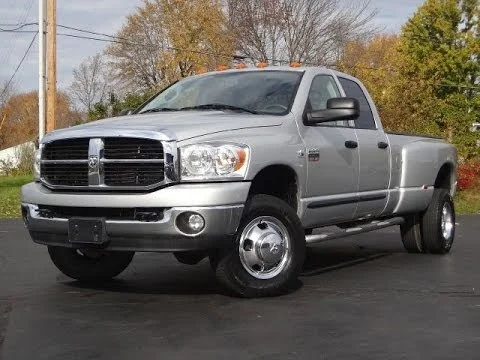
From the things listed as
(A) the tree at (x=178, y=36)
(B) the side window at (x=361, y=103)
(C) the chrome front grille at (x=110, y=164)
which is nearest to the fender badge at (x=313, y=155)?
(B) the side window at (x=361, y=103)

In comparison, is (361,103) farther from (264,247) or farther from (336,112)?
(264,247)

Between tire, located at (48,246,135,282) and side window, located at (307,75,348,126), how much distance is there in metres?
2.15

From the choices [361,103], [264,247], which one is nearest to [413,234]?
[361,103]

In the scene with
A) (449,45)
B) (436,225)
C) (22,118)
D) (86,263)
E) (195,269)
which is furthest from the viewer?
(22,118)

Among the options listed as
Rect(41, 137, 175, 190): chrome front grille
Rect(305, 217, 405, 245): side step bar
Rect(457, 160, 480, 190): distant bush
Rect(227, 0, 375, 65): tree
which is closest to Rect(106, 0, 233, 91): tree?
Rect(227, 0, 375, 65): tree

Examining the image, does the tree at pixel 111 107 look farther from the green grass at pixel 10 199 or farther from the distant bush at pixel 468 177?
the distant bush at pixel 468 177

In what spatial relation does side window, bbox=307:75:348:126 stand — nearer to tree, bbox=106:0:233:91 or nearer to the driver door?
the driver door

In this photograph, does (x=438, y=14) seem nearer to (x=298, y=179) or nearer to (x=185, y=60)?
(x=185, y=60)

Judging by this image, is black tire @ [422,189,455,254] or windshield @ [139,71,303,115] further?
black tire @ [422,189,455,254]

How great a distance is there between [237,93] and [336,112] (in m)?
0.99

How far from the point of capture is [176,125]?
6402 mm

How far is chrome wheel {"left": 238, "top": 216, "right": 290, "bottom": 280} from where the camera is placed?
Result: 255 inches

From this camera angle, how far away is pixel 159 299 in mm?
6711

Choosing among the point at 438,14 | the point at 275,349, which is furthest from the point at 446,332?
the point at 438,14
